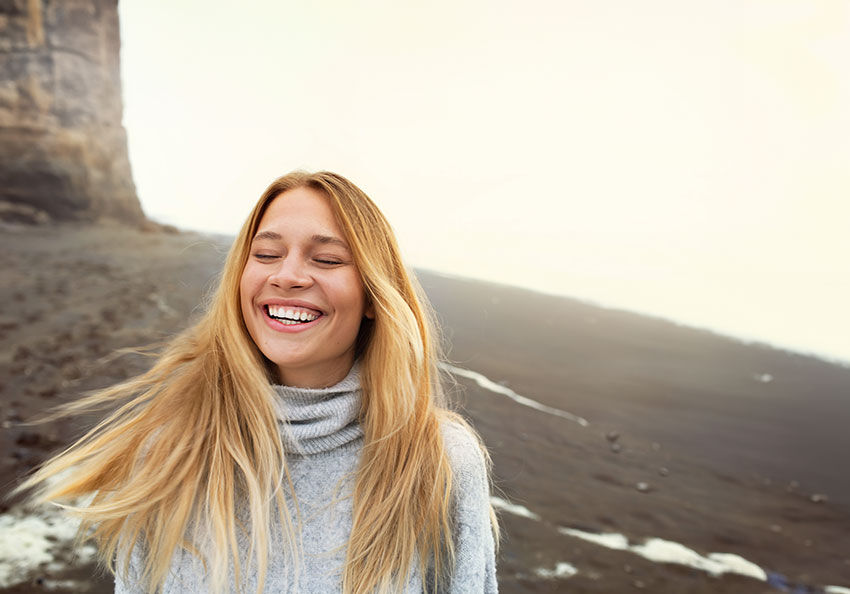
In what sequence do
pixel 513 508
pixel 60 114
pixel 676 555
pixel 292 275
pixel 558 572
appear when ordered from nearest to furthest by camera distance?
pixel 292 275, pixel 558 572, pixel 676 555, pixel 513 508, pixel 60 114

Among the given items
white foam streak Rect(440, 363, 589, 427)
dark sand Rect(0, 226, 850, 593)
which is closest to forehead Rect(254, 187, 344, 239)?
dark sand Rect(0, 226, 850, 593)

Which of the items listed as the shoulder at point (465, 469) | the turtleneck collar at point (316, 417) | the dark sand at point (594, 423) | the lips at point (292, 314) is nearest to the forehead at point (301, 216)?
the lips at point (292, 314)

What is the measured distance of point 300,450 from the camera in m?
1.99

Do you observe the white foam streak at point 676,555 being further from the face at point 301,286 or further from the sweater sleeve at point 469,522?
the face at point 301,286

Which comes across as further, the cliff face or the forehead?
the cliff face

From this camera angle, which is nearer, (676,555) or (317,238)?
(317,238)

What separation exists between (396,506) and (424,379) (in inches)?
20.8

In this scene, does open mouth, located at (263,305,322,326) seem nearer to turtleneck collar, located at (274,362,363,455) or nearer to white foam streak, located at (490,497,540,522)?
turtleneck collar, located at (274,362,363,455)

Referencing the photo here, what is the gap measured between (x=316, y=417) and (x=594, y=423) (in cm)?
891

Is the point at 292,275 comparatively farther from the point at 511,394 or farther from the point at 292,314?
the point at 511,394

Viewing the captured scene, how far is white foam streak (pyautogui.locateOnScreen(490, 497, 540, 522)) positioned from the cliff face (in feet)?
81.2

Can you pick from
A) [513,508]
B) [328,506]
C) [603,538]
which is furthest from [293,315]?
[603,538]

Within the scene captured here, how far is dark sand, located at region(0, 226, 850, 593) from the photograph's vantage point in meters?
5.68

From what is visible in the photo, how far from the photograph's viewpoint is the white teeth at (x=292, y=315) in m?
1.99
